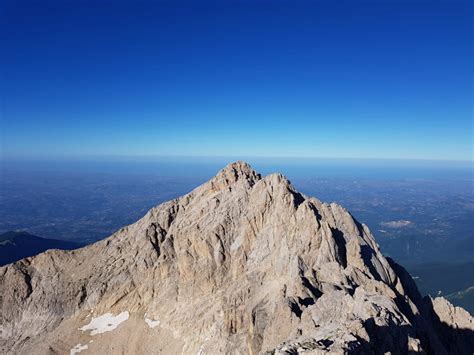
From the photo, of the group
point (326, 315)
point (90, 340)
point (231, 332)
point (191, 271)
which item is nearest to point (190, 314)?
point (191, 271)

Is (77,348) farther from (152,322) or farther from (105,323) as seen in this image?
(152,322)

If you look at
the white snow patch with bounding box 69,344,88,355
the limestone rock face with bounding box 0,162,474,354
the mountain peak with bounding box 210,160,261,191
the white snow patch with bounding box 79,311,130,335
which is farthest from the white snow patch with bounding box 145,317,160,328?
the mountain peak with bounding box 210,160,261,191

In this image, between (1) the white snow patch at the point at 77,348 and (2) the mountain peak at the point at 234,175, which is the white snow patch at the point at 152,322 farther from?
(2) the mountain peak at the point at 234,175

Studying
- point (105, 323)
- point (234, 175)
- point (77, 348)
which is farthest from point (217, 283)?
point (77, 348)

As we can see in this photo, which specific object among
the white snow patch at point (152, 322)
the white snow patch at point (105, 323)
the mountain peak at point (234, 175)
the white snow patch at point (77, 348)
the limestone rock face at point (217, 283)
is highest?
the mountain peak at point (234, 175)

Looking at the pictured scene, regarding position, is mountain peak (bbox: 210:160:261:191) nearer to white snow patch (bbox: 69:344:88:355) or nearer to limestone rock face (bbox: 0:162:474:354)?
limestone rock face (bbox: 0:162:474:354)

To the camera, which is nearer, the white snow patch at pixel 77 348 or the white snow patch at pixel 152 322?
the white snow patch at pixel 77 348

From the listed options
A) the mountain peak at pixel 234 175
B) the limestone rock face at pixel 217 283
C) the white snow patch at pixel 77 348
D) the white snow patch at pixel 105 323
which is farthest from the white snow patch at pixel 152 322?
the mountain peak at pixel 234 175
